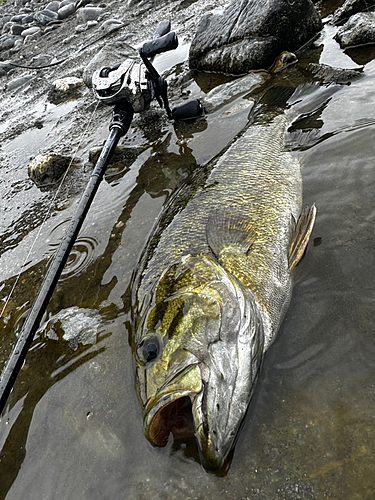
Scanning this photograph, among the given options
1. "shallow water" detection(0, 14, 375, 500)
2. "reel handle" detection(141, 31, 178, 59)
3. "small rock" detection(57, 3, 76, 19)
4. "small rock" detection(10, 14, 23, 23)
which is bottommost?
"shallow water" detection(0, 14, 375, 500)

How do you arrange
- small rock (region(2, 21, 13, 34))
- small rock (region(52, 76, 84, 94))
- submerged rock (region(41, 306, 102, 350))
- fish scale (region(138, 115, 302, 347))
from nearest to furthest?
fish scale (region(138, 115, 302, 347))
submerged rock (region(41, 306, 102, 350))
small rock (region(52, 76, 84, 94))
small rock (region(2, 21, 13, 34))

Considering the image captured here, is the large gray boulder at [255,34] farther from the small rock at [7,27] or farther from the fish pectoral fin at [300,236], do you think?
the small rock at [7,27]

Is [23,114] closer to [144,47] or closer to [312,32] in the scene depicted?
[144,47]

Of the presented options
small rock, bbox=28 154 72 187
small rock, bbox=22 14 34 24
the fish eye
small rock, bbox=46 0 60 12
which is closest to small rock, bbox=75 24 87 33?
small rock, bbox=46 0 60 12

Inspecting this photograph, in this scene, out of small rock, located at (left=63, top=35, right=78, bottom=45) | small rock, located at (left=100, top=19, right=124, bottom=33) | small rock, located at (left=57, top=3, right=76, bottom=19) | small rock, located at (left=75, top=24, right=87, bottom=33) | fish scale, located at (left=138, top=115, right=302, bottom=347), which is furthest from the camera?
small rock, located at (left=57, top=3, right=76, bottom=19)

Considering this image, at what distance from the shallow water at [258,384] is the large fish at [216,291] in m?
0.19

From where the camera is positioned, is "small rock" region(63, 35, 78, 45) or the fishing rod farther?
"small rock" region(63, 35, 78, 45)

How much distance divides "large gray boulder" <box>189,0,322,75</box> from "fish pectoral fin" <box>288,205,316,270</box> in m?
4.43

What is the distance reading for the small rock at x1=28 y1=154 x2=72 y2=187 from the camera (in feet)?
17.6

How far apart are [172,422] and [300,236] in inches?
73.1

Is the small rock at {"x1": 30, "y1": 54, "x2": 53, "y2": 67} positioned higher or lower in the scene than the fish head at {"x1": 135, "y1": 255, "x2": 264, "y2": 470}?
higher

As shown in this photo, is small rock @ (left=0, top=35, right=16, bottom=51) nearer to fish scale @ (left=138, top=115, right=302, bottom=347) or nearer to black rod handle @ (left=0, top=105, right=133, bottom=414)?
black rod handle @ (left=0, top=105, right=133, bottom=414)

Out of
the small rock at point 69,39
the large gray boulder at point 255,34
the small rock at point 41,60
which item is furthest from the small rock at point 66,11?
the large gray boulder at point 255,34

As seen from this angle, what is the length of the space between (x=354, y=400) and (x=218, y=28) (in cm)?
733
